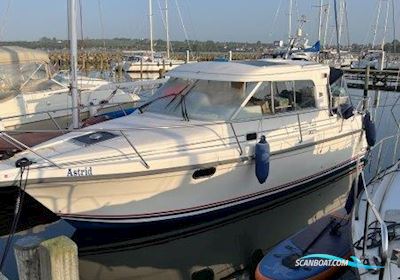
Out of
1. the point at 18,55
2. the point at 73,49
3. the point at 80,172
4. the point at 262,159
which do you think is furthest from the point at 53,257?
the point at 18,55

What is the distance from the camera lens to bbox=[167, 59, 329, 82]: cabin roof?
8.73 meters

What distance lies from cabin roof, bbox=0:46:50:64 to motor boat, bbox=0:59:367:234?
509 cm

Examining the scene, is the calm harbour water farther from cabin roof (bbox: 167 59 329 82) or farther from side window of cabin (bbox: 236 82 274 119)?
cabin roof (bbox: 167 59 329 82)

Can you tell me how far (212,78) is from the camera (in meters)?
8.80

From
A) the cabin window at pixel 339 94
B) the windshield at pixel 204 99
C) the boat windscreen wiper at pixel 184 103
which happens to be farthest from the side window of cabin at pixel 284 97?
the boat windscreen wiper at pixel 184 103

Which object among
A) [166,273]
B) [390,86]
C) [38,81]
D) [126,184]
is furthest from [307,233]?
[390,86]

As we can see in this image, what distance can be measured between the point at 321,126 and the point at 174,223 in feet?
11.7

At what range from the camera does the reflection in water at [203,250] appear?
721 centimetres

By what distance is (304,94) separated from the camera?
9602 mm

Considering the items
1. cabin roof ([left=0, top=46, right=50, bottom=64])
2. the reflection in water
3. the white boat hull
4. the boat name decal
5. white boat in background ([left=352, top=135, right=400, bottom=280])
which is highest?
cabin roof ([left=0, top=46, right=50, bottom=64])

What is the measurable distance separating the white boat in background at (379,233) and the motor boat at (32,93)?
24.6 feet

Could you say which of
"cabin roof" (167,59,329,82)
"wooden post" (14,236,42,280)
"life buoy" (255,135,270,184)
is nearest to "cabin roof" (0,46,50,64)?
"cabin roof" (167,59,329,82)

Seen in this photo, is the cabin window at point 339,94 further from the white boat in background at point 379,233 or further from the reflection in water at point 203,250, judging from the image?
the white boat in background at point 379,233

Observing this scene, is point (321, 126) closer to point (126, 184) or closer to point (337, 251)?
point (337, 251)
